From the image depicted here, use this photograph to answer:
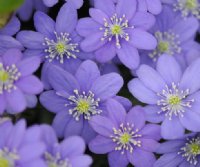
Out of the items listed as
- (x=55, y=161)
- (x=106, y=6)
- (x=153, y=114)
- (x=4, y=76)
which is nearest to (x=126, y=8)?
(x=106, y=6)

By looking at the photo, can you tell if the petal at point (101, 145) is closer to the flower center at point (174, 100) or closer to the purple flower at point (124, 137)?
the purple flower at point (124, 137)

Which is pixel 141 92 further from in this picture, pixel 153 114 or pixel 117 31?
pixel 117 31

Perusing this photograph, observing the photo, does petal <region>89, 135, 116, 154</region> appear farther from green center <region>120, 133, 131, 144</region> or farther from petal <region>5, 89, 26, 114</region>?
petal <region>5, 89, 26, 114</region>

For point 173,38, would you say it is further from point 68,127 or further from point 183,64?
point 68,127

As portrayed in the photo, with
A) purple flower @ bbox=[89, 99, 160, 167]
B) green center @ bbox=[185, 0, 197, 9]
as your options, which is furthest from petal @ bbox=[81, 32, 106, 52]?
green center @ bbox=[185, 0, 197, 9]

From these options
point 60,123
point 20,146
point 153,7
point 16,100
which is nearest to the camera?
point 20,146

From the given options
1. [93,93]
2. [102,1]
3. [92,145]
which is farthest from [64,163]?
[102,1]

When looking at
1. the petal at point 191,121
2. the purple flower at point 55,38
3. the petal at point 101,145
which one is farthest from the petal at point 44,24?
the petal at point 191,121
